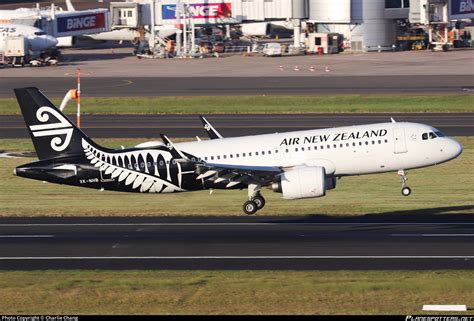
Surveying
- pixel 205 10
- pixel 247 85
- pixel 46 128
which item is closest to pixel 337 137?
pixel 46 128

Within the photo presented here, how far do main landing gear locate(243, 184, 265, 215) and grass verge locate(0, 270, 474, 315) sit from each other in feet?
43.6

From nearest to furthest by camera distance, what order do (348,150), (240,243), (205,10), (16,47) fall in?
(240,243) → (348,150) → (16,47) → (205,10)

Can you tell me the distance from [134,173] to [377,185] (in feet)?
52.9

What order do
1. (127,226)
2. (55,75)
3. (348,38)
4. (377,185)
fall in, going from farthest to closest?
(348,38) → (55,75) → (377,185) → (127,226)

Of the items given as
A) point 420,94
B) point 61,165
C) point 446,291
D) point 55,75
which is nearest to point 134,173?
point 61,165

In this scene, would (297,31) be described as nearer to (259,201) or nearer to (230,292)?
(259,201)

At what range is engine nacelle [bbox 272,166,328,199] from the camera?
174ft

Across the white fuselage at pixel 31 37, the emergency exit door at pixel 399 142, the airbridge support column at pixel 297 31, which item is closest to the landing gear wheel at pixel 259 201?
the emergency exit door at pixel 399 142

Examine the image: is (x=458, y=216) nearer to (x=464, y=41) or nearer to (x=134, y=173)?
(x=134, y=173)

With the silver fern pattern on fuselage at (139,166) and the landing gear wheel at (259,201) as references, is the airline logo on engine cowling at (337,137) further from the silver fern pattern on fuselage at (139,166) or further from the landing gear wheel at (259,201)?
the silver fern pattern on fuselage at (139,166)

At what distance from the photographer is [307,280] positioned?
4081cm

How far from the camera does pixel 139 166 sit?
184ft

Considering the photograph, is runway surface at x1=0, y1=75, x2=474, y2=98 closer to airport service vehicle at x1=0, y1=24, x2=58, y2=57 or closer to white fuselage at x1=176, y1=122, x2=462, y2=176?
airport service vehicle at x1=0, y1=24, x2=58, y2=57

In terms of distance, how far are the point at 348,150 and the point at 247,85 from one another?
67303 millimetres
